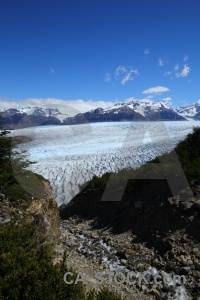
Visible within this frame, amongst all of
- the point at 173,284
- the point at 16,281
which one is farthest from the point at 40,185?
the point at 16,281

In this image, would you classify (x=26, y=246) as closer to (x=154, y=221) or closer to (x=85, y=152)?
(x=154, y=221)

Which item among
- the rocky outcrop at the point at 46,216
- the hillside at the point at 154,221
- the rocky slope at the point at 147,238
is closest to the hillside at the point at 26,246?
the rocky outcrop at the point at 46,216

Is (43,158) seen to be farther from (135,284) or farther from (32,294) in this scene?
(32,294)

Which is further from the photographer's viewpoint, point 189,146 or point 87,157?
point 87,157

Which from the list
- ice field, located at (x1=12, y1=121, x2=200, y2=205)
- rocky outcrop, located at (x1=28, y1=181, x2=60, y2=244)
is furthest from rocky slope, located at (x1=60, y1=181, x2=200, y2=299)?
ice field, located at (x1=12, y1=121, x2=200, y2=205)

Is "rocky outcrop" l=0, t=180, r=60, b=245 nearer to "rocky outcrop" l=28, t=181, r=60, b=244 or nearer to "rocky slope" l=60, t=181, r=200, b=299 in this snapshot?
"rocky outcrop" l=28, t=181, r=60, b=244

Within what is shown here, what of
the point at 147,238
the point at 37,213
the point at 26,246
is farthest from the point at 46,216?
the point at 26,246

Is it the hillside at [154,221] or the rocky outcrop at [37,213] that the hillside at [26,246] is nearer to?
the rocky outcrop at [37,213]

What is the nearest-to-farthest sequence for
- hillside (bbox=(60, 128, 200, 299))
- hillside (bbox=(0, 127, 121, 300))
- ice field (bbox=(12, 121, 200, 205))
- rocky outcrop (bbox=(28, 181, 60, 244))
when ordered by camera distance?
hillside (bbox=(0, 127, 121, 300)), hillside (bbox=(60, 128, 200, 299)), rocky outcrop (bbox=(28, 181, 60, 244)), ice field (bbox=(12, 121, 200, 205))
